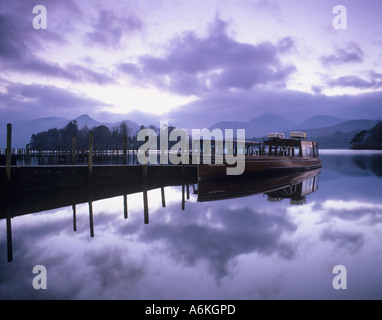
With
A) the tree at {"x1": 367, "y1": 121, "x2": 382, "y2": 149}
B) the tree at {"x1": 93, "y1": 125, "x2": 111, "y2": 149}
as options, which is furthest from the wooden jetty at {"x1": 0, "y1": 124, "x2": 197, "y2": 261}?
the tree at {"x1": 367, "y1": 121, "x2": 382, "y2": 149}

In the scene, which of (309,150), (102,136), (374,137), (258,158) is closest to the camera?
(258,158)

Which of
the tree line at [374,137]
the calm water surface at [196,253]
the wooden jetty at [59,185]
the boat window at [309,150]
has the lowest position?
the calm water surface at [196,253]

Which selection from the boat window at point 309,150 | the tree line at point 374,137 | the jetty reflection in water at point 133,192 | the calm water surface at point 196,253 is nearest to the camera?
the calm water surface at point 196,253

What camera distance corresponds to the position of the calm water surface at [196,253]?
636 centimetres

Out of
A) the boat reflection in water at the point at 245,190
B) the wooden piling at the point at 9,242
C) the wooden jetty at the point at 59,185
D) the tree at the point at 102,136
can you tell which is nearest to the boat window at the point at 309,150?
the boat reflection in water at the point at 245,190

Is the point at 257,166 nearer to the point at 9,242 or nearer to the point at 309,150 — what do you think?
the point at 309,150

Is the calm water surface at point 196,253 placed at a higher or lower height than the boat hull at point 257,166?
lower

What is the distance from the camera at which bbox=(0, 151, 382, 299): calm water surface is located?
636cm

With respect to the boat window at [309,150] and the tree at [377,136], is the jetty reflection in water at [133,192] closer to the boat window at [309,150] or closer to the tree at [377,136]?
the boat window at [309,150]

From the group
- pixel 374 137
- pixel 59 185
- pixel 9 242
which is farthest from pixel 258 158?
pixel 374 137

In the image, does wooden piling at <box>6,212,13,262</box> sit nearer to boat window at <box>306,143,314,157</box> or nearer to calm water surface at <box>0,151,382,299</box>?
calm water surface at <box>0,151,382,299</box>

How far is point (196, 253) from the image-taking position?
8656 mm

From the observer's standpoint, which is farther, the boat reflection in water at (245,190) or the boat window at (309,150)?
the boat window at (309,150)
